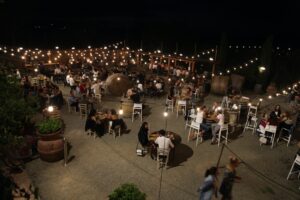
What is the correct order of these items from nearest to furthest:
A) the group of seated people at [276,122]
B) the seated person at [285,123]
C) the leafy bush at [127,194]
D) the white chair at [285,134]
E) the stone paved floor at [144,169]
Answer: the leafy bush at [127,194] → the stone paved floor at [144,169] → the group of seated people at [276,122] → the white chair at [285,134] → the seated person at [285,123]

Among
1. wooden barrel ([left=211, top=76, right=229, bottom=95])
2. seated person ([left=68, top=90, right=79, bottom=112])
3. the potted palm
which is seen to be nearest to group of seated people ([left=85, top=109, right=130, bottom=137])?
the potted palm

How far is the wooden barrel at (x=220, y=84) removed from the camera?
61.4 ft

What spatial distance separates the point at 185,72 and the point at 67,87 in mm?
8712

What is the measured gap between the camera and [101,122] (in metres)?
11.7

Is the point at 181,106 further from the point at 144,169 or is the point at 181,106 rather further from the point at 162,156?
the point at 144,169

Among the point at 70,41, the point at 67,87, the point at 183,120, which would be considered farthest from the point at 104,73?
the point at 70,41

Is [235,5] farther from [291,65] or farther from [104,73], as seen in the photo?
[104,73]

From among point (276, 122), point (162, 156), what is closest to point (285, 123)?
point (276, 122)

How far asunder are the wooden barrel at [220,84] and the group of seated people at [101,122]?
8.84m

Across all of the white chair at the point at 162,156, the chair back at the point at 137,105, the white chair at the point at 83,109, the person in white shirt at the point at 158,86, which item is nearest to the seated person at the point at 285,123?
the white chair at the point at 162,156

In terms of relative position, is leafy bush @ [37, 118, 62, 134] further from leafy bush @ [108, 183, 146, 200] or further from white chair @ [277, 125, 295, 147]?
white chair @ [277, 125, 295, 147]

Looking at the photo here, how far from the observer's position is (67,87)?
19.5 meters

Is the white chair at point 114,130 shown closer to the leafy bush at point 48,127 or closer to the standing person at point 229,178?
the leafy bush at point 48,127

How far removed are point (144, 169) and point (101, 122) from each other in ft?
10.7
